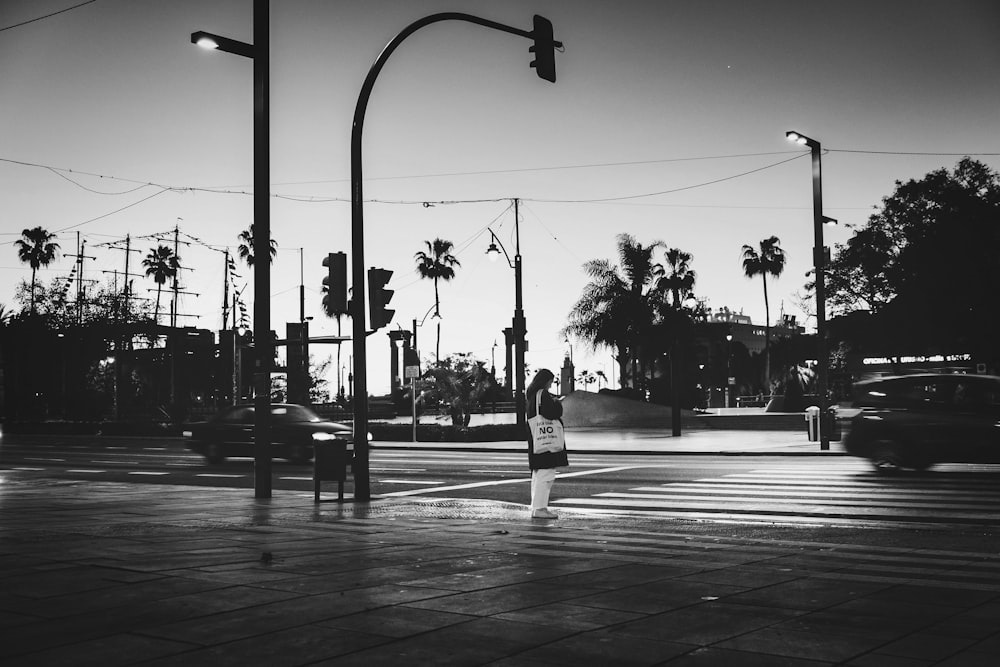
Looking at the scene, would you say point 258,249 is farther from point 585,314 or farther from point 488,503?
point 585,314

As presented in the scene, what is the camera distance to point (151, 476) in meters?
20.4

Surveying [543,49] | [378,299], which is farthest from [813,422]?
[378,299]

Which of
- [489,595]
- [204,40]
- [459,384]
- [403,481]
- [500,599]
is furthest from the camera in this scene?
[459,384]

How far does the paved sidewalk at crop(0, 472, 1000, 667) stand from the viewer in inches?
189

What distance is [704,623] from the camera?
5.43 m

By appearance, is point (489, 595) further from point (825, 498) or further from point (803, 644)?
point (825, 498)

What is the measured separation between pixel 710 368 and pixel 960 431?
88052 mm

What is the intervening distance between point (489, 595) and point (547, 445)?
Result: 506 cm

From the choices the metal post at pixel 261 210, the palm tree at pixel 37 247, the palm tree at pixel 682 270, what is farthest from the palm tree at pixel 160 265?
the metal post at pixel 261 210

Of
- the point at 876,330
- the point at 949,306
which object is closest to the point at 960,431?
the point at 949,306

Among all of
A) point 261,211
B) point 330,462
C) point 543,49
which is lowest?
point 330,462

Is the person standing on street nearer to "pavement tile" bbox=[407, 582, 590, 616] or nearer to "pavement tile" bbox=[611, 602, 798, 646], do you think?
"pavement tile" bbox=[407, 582, 590, 616]

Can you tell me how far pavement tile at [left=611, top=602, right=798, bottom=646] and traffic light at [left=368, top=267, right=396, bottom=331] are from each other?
8699mm

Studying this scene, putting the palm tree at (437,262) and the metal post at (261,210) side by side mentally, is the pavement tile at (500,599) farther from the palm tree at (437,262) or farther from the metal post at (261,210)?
the palm tree at (437,262)
